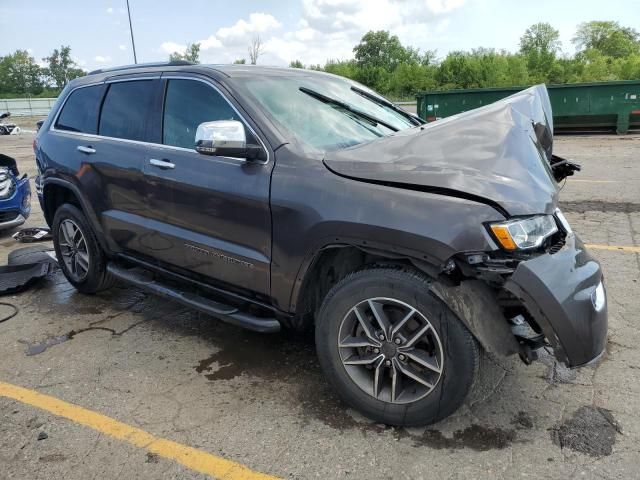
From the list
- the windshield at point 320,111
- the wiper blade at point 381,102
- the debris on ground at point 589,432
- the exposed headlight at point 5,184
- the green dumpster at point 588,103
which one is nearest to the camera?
the debris on ground at point 589,432

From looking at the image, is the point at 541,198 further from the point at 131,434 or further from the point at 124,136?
the point at 124,136

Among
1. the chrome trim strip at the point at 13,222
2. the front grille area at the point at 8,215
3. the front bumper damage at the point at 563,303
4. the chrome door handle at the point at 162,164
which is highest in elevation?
the chrome door handle at the point at 162,164

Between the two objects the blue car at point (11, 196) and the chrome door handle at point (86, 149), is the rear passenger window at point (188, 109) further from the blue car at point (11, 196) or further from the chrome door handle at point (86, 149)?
the blue car at point (11, 196)

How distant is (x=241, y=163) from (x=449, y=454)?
1926 millimetres

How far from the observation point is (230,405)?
2.99 meters

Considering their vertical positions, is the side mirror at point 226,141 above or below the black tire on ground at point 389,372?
above

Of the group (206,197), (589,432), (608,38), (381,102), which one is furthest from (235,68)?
(608,38)

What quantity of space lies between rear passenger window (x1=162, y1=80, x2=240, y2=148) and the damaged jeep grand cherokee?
0.04ft

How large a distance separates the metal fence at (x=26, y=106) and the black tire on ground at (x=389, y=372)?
56909 millimetres

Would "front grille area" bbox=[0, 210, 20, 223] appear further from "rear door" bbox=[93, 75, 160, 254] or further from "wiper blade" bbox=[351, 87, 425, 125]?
"wiper blade" bbox=[351, 87, 425, 125]

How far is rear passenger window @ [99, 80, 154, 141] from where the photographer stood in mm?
3891

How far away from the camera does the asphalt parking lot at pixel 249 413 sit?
2471 millimetres

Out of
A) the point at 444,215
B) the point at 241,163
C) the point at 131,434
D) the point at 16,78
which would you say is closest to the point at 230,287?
the point at 241,163

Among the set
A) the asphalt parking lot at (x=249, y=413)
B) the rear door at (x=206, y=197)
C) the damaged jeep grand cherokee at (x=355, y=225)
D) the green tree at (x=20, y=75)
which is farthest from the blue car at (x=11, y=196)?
the green tree at (x=20, y=75)
